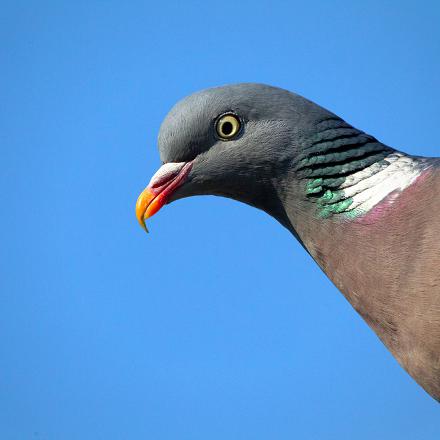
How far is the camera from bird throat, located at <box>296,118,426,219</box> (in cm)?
351

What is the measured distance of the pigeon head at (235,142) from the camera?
3.73 meters

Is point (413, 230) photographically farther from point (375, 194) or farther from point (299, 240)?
point (299, 240)

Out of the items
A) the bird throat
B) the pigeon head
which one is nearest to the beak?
the pigeon head

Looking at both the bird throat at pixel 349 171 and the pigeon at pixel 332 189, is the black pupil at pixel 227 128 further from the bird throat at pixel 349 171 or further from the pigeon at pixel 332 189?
the bird throat at pixel 349 171

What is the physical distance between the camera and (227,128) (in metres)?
3.83

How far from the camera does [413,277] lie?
328cm

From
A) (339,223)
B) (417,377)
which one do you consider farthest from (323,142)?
(417,377)

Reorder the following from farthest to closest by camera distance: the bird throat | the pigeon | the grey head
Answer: the grey head
the bird throat
the pigeon

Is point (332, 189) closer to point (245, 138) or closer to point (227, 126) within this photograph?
point (245, 138)

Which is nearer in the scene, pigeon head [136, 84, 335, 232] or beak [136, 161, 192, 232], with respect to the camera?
pigeon head [136, 84, 335, 232]

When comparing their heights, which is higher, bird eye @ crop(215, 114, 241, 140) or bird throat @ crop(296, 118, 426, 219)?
bird eye @ crop(215, 114, 241, 140)

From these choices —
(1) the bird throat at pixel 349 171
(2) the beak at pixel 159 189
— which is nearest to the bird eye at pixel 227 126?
(2) the beak at pixel 159 189

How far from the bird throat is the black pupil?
409mm

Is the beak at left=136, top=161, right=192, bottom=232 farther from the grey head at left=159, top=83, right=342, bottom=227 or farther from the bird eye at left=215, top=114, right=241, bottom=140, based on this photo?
the bird eye at left=215, top=114, right=241, bottom=140
